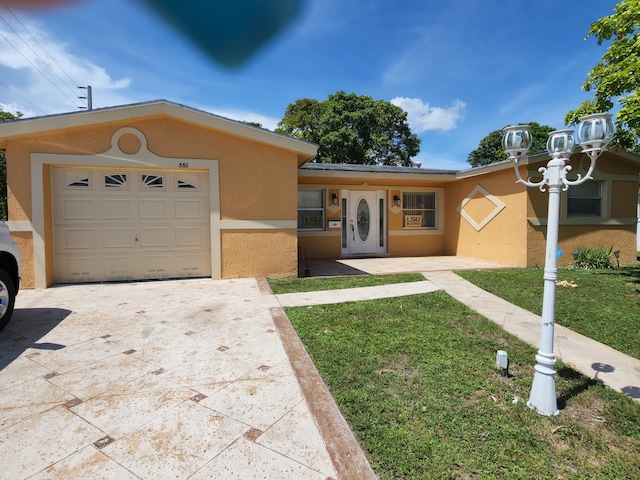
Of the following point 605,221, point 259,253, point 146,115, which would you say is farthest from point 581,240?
point 146,115

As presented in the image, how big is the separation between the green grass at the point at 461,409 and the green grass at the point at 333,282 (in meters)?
2.34

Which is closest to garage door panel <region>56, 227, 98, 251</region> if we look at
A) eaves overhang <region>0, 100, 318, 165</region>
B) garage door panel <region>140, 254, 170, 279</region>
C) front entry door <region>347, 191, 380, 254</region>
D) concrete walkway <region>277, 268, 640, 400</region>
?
garage door panel <region>140, 254, 170, 279</region>

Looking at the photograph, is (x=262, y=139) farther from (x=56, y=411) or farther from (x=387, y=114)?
(x=387, y=114)

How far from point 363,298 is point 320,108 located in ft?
76.2

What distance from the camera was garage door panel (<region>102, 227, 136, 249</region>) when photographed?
7152 millimetres

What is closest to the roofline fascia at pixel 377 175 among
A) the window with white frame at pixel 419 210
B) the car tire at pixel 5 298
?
the window with white frame at pixel 419 210

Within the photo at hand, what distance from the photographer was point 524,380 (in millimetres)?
3184

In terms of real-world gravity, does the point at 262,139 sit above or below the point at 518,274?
above

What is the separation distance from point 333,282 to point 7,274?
5.40 meters

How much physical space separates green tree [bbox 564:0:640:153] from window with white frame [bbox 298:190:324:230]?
7295 millimetres

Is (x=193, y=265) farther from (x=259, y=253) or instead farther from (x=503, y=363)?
(x=503, y=363)

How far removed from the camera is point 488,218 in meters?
10.2

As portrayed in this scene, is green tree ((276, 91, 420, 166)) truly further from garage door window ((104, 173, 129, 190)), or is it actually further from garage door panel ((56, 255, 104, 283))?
garage door panel ((56, 255, 104, 283))

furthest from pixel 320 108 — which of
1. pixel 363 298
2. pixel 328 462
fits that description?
pixel 328 462
